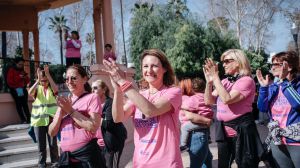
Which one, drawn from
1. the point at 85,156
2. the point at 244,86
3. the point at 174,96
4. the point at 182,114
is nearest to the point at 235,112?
the point at 244,86

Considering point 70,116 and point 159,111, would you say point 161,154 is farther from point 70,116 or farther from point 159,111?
point 70,116

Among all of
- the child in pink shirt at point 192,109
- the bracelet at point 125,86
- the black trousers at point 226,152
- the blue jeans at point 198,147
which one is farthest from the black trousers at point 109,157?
the bracelet at point 125,86

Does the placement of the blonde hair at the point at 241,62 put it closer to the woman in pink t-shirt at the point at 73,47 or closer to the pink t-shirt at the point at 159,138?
the pink t-shirt at the point at 159,138

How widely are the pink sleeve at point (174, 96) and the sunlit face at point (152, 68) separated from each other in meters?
0.14

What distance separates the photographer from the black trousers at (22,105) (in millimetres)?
9875

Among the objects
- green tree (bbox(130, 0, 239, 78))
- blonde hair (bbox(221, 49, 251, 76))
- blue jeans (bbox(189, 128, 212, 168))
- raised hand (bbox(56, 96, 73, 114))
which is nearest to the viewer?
raised hand (bbox(56, 96, 73, 114))

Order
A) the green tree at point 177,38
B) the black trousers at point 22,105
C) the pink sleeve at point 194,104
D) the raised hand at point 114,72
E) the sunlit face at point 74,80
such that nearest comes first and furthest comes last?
the raised hand at point 114,72
the sunlit face at point 74,80
the pink sleeve at point 194,104
the black trousers at point 22,105
the green tree at point 177,38

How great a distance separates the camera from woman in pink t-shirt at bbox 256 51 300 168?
354 centimetres

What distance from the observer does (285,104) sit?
11.9 feet

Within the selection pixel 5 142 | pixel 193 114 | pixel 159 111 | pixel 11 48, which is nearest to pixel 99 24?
pixel 5 142

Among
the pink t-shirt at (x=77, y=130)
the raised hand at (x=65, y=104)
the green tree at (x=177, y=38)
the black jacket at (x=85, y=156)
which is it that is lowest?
the black jacket at (x=85, y=156)

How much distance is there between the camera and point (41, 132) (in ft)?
24.4

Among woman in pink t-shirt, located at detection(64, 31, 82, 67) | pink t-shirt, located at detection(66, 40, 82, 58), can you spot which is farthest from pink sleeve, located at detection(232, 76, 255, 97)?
pink t-shirt, located at detection(66, 40, 82, 58)

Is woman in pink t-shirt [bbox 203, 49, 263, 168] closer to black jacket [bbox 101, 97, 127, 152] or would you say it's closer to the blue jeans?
the blue jeans
